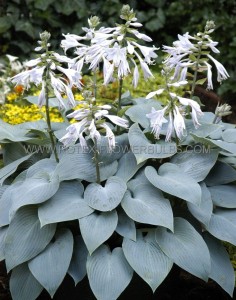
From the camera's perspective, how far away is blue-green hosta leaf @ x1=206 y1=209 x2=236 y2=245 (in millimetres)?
2439

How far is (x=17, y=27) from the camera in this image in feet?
21.0

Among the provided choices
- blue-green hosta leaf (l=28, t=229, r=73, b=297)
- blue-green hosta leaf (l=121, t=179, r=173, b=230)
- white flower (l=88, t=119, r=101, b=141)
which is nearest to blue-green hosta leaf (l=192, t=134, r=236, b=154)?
blue-green hosta leaf (l=121, t=179, r=173, b=230)

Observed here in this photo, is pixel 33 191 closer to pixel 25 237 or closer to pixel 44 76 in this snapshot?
pixel 25 237

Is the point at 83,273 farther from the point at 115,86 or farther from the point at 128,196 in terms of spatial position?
the point at 115,86

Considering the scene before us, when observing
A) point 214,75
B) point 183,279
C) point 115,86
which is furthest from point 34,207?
point 214,75

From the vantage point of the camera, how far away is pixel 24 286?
96.4 inches

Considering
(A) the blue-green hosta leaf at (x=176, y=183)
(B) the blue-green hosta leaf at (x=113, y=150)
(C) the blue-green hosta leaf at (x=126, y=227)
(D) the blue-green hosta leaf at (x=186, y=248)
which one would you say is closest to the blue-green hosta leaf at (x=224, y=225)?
(D) the blue-green hosta leaf at (x=186, y=248)

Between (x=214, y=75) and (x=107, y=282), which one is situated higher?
(x=214, y=75)

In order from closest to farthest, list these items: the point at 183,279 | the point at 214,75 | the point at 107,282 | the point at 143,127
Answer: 1. the point at 107,282
2. the point at 143,127
3. the point at 183,279
4. the point at 214,75

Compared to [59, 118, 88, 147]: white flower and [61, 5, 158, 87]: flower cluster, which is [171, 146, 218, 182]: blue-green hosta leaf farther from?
[59, 118, 88, 147]: white flower

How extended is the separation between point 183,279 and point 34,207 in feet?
4.13

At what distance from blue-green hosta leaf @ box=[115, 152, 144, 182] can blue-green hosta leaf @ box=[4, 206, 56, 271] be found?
1.41 feet

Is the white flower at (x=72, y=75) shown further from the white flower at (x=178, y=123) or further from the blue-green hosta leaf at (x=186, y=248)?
the blue-green hosta leaf at (x=186, y=248)

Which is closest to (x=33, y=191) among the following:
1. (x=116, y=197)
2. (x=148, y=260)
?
(x=116, y=197)
